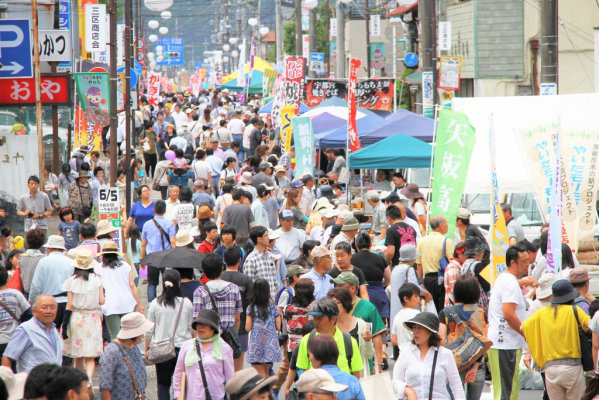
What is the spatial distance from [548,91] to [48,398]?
1405 cm

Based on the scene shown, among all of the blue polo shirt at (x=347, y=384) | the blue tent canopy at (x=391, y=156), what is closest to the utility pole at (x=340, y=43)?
the blue tent canopy at (x=391, y=156)

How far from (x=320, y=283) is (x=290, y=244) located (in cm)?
305

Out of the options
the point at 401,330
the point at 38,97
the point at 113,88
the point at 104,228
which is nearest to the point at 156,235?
the point at 104,228

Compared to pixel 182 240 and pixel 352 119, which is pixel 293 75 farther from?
pixel 182 240

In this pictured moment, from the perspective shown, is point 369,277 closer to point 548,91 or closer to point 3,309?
point 3,309

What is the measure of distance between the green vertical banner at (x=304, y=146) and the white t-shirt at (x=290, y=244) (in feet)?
22.8

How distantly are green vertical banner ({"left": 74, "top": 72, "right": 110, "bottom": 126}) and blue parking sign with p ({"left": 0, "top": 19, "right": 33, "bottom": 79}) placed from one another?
5.50 ft

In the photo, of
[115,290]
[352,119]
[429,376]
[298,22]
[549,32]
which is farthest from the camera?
[298,22]

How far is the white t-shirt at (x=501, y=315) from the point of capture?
9.22 metres

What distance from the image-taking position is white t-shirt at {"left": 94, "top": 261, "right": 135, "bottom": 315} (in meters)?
10.8

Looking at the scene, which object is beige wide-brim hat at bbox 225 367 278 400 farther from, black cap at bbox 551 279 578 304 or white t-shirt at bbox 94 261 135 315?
white t-shirt at bbox 94 261 135 315

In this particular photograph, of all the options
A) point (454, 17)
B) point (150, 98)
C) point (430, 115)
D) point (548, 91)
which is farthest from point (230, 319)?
point (150, 98)

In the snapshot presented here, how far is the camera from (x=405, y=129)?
21422mm

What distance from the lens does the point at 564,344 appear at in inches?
333
